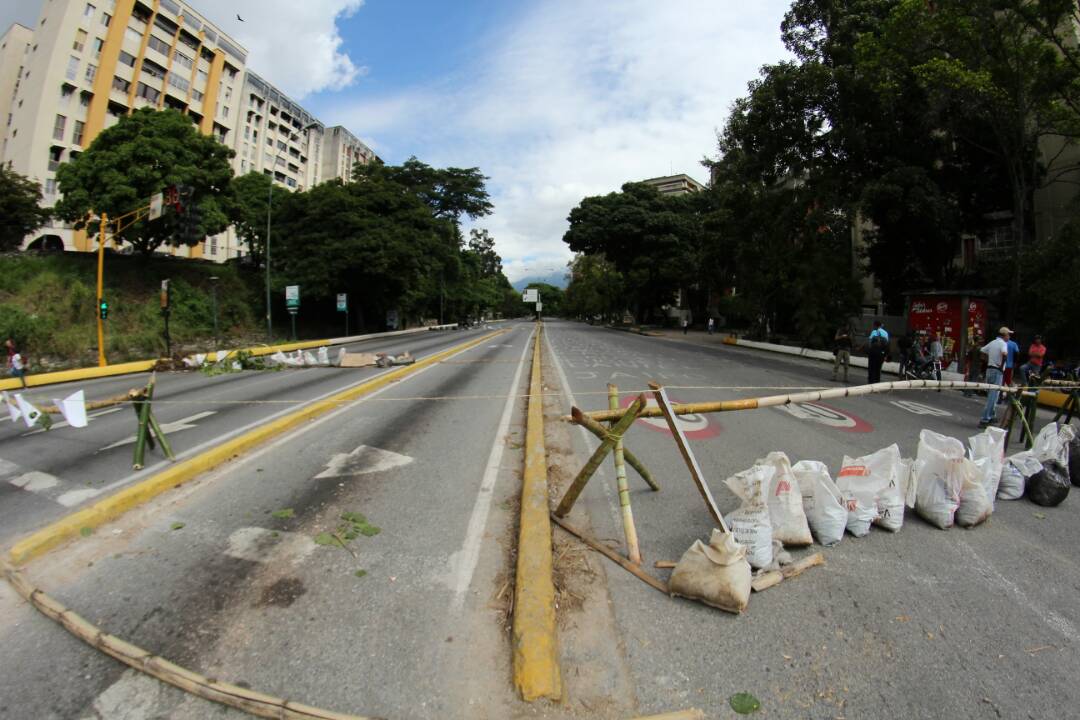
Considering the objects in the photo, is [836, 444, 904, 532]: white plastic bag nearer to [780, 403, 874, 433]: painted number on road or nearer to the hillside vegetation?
[780, 403, 874, 433]: painted number on road

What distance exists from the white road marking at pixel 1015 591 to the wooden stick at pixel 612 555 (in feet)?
6.77

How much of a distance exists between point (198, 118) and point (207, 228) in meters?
34.2

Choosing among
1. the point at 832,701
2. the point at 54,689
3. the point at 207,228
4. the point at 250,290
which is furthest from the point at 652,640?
the point at 250,290

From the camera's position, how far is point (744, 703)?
2.30 metres

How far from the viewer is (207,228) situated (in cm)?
3117

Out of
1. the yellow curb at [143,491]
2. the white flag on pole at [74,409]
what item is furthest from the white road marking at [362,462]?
the white flag on pole at [74,409]

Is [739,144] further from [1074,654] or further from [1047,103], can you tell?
[1074,654]

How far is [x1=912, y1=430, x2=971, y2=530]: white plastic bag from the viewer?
412cm

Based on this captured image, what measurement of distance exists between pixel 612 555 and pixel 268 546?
2452 mm

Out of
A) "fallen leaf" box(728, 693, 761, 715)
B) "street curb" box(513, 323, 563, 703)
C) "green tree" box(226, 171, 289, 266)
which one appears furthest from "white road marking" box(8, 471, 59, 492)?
"green tree" box(226, 171, 289, 266)

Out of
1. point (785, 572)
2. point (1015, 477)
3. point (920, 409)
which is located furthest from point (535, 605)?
point (920, 409)

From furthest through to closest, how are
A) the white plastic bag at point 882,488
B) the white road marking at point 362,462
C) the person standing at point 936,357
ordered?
the person standing at point 936,357 → the white road marking at point 362,462 → the white plastic bag at point 882,488

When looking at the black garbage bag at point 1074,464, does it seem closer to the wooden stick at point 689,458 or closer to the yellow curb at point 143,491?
the wooden stick at point 689,458

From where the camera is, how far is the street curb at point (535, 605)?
2.38 m
